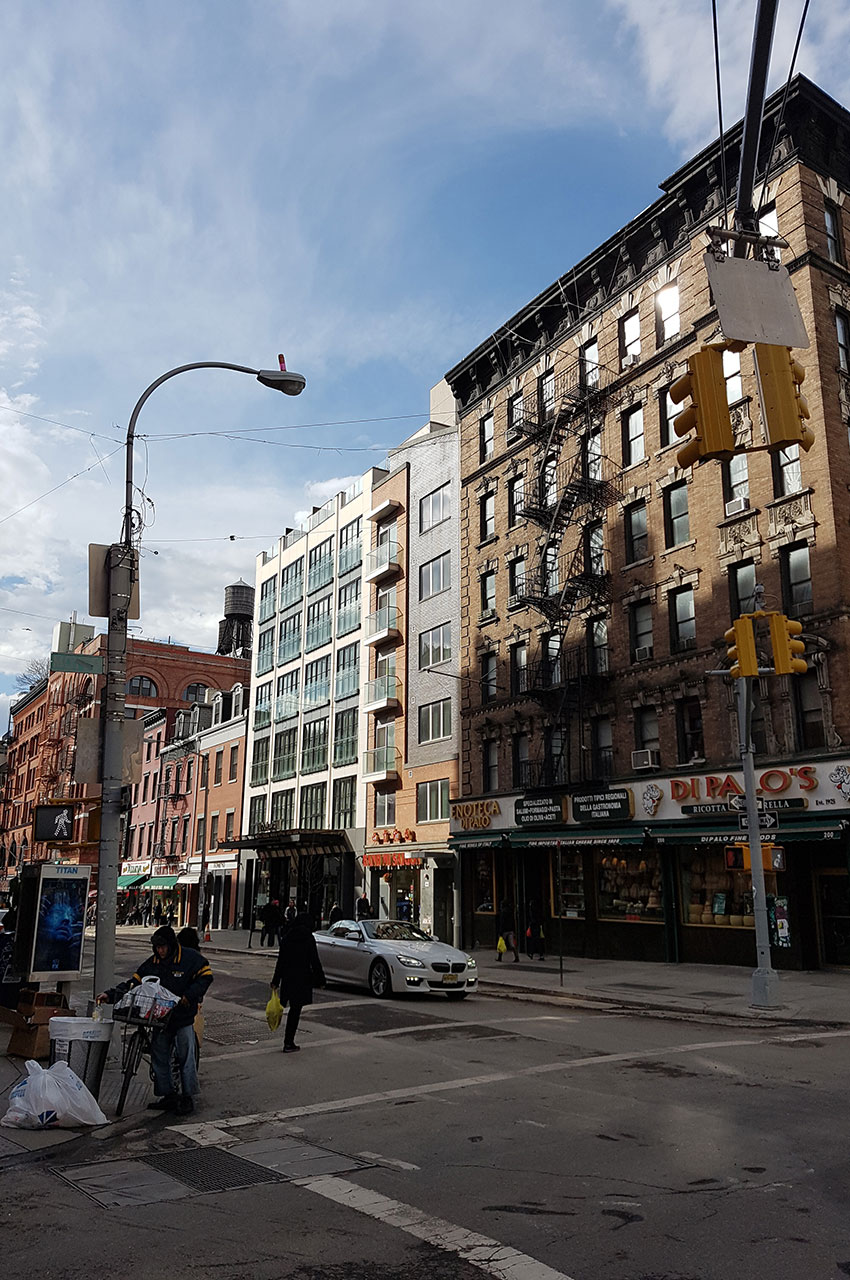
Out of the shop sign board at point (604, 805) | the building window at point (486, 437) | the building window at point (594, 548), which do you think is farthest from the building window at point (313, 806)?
the building window at point (594, 548)

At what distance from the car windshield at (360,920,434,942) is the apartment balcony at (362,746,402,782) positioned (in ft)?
65.5

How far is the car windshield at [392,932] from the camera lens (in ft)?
64.3

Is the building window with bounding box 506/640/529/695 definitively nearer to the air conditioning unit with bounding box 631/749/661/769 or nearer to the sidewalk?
the air conditioning unit with bounding box 631/749/661/769

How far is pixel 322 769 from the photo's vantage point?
156 ft

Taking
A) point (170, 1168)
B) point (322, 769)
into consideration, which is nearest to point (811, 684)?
point (170, 1168)

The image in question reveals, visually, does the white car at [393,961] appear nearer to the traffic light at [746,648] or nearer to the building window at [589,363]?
the traffic light at [746,648]

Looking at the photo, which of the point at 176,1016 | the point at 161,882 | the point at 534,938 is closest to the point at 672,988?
the point at 534,938

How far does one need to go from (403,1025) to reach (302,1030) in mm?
1547

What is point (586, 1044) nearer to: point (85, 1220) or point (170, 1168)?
point (170, 1168)

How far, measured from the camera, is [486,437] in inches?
1491

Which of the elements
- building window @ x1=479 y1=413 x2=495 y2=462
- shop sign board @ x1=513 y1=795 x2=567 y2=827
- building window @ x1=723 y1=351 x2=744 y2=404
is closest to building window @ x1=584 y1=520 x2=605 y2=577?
building window @ x1=723 y1=351 x2=744 y2=404

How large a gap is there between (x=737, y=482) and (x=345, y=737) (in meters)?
24.5

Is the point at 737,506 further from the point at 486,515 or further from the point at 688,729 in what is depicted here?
the point at 486,515

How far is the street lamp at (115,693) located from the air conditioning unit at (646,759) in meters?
16.6
